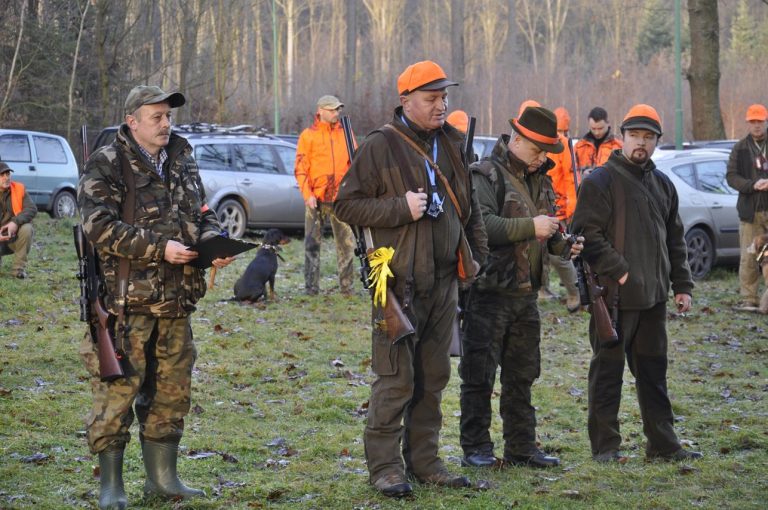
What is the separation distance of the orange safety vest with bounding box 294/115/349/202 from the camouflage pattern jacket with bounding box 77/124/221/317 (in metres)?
7.29

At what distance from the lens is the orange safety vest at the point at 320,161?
1321 centimetres

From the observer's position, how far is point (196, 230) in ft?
19.4

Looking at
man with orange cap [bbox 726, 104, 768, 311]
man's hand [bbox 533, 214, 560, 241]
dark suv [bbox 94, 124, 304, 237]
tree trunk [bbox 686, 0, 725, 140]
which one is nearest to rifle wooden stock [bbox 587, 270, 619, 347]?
man's hand [bbox 533, 214, 560, 241]

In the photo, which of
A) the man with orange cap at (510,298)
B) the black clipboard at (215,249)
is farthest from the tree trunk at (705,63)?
the black clipboard at (215,249)

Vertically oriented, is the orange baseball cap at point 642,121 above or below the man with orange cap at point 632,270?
above

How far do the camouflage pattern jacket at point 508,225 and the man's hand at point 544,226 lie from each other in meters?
0.03

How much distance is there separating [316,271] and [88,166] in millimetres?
8521

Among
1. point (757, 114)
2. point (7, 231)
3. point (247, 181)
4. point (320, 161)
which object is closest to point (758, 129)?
point (757, 114)

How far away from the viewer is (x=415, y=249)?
236 inches

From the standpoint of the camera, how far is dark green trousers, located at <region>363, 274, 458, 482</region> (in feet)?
19.5

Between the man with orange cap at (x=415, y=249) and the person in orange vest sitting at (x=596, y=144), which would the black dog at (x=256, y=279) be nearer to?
the person in orange vest sitting at (x=596, y=144)

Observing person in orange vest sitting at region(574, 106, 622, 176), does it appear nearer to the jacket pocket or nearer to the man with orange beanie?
the man with orange beanie

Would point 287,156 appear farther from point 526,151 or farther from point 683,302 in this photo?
point 526,151

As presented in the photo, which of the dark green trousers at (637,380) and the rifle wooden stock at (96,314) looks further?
the dark green trousers at (637,380)
